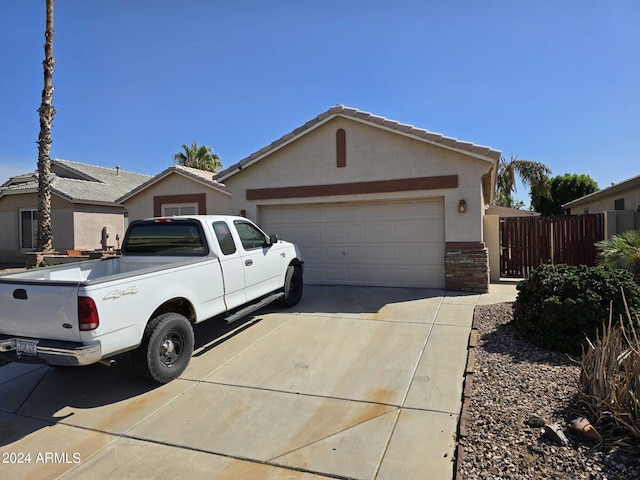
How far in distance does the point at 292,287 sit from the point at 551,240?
7.32m

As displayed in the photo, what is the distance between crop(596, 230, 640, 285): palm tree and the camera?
22.3 ft

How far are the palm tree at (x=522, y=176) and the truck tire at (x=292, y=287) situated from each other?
80.8 ft

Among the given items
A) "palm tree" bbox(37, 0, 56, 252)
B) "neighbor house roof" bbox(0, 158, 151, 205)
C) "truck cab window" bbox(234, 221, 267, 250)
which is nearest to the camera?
"truck cab window" bbox(234, 221, 267, 250)

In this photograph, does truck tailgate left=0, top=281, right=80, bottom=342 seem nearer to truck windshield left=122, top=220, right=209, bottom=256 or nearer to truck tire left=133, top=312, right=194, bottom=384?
truck tire left=133, top=312, right=194, bottom=384

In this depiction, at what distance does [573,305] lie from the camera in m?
5.48

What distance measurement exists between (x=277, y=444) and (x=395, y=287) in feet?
23.2

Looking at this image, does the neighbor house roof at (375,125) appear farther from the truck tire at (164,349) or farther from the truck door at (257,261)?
the truck tire at (164,349)

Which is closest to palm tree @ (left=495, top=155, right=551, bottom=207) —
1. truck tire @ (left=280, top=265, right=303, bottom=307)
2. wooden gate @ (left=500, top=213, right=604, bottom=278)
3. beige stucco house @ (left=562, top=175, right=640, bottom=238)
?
beige stucco house @ (left=562, top=175, right=640, bottom=238)

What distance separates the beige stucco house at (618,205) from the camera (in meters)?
10.7

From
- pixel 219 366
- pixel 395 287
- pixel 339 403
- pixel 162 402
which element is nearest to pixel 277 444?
pixel 339 403

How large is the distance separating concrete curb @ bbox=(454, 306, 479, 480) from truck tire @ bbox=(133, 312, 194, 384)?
3.38 m

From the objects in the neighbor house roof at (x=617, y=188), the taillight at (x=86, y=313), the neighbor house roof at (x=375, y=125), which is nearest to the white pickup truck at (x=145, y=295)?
the taillight at (x=86, y=313)

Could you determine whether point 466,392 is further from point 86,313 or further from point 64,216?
point 64,216

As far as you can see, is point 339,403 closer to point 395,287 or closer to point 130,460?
point 130,460
